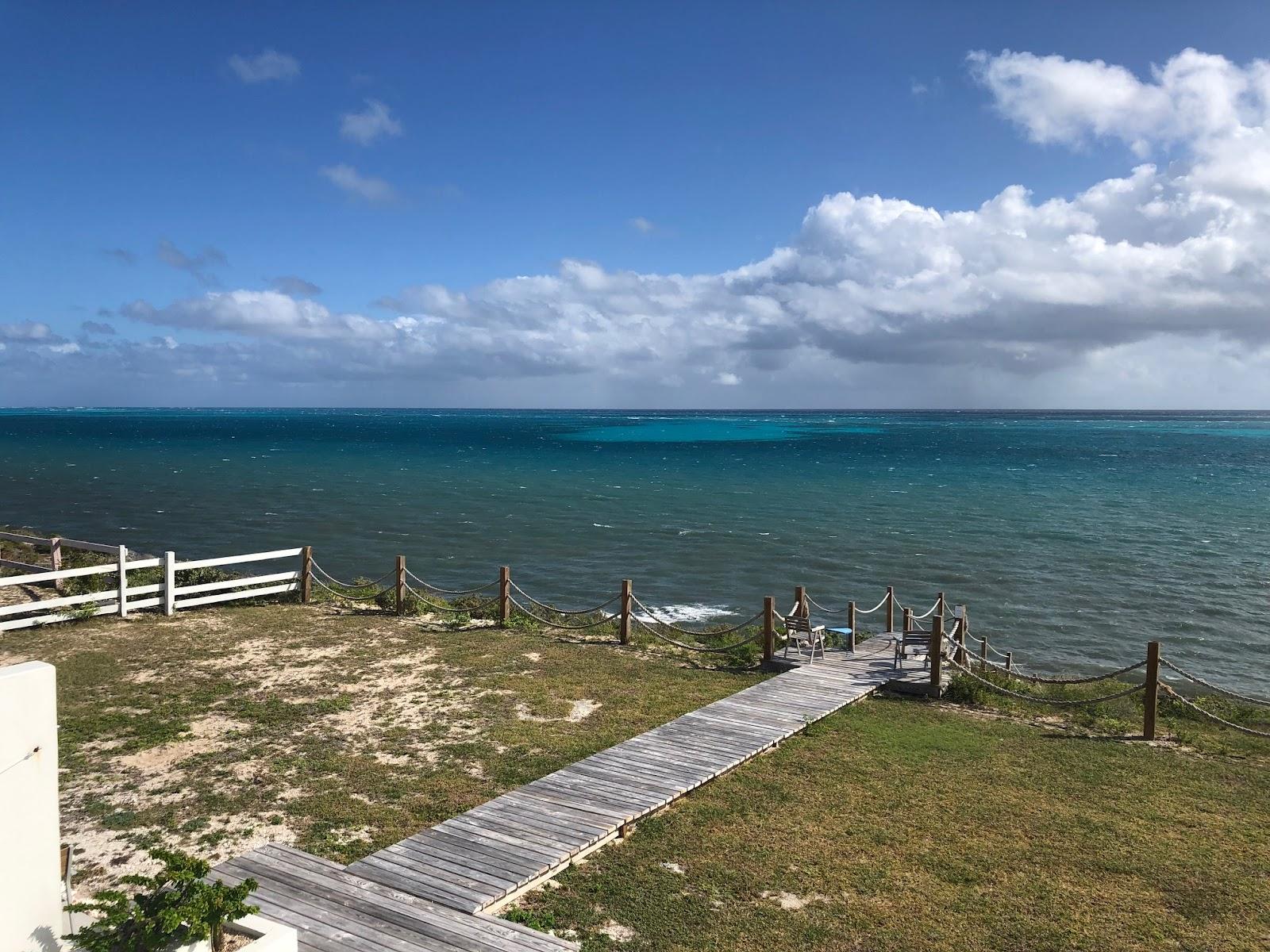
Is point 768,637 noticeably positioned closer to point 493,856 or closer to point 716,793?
point 716,793

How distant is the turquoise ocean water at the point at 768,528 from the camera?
28.6 m

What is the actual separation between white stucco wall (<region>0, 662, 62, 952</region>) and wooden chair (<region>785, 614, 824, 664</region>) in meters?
14.1

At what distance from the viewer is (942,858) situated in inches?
365

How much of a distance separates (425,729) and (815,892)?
6727mm

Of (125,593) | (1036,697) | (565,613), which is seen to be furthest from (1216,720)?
(125,593)

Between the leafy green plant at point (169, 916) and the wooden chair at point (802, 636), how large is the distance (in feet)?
43.8

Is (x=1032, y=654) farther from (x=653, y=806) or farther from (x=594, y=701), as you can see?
(x=653, y=806)

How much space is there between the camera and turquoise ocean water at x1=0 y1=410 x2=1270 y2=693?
93.7ft

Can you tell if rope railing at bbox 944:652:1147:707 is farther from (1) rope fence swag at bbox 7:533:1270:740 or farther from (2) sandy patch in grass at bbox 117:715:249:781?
(2) sandy patch in grass at bbox 117:715:249:781

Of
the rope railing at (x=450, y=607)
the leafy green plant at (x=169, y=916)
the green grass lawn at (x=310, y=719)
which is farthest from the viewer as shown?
the rope railing at (x=450, y=607)

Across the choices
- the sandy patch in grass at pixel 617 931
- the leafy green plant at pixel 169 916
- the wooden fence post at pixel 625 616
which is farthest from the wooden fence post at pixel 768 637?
the leafy green plant at pixel 169 916

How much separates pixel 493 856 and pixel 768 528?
36.6 meters

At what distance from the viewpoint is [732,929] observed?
779 cm

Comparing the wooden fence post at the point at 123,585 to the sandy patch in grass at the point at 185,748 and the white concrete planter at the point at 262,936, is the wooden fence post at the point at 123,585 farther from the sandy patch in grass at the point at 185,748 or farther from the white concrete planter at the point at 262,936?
the white concrete planter at the point at 262,936
